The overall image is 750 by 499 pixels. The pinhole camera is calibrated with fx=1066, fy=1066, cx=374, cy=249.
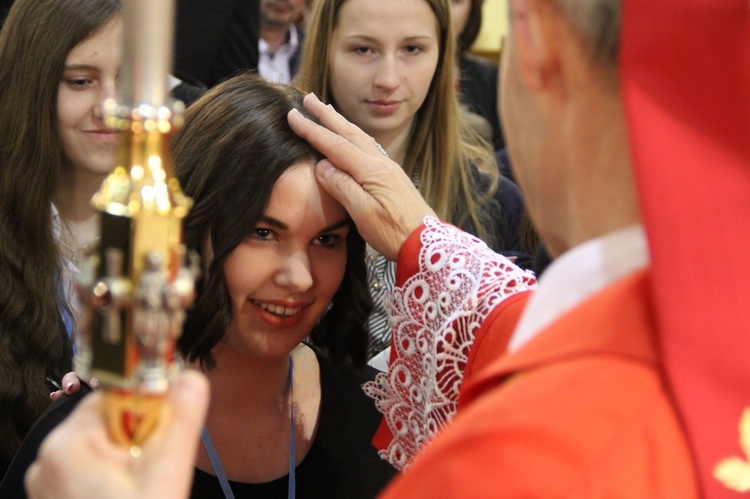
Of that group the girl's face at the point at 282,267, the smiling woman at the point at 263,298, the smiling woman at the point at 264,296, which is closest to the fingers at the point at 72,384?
the smiling woman at the point at 263,298

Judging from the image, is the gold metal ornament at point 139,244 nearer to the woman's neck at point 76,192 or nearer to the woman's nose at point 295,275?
the woman's nose at point 295,275

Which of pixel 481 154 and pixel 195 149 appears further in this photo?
pixel 481 154

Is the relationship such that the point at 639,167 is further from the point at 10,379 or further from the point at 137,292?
the point at 10,379

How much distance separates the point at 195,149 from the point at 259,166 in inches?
6.5

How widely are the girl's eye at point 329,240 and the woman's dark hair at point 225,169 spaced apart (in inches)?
1.9

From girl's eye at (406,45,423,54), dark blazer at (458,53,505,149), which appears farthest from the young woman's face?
dark blazer at (458,53,505,149)

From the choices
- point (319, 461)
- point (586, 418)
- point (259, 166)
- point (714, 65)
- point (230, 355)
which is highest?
point (714, 65)

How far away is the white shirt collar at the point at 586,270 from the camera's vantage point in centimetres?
94

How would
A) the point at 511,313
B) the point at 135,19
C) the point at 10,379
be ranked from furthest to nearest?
the point at 10,379, the point at 511,313, the point at 135,19

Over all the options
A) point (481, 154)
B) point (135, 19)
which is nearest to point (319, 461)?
point (481, 154)

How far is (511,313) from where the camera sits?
65.5 inches

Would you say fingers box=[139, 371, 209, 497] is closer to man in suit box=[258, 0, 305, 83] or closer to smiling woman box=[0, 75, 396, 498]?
smiling woman box=[0, 75, 396, 498]

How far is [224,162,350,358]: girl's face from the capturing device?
2.08 meters

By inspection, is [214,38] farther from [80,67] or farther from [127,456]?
[127,456]
